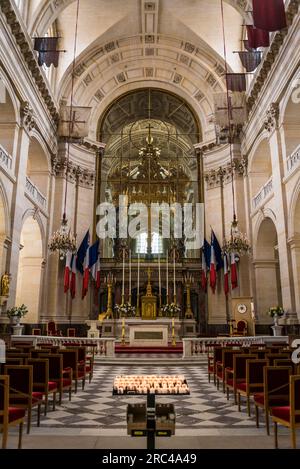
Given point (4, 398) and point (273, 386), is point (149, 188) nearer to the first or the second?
point (273, 386)

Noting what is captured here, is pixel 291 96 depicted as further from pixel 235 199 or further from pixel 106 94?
pixel 106 94

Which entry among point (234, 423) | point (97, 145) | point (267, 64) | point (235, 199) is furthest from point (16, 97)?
point (234, 423)

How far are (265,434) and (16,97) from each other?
45.9 feet

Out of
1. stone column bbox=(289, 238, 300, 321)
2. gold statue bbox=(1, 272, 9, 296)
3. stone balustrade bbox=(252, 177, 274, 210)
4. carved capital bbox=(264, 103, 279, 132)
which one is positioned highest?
carved capital bbox=(264, 103, 279, 132)

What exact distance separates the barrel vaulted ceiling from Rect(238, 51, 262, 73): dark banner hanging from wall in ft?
7.11

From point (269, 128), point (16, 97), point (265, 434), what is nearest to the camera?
point (265, 434)

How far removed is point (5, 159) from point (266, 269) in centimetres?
1242

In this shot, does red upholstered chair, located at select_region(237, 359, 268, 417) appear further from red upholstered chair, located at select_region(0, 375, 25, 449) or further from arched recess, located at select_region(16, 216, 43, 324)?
arched recess, located at select_region(16, 216, 43, 324)

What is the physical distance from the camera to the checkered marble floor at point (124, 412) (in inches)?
194

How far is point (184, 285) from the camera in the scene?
20562mm

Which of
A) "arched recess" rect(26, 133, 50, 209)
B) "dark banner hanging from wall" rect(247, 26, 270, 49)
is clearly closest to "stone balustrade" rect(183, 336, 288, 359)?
"dark banner hanging from wall" rect(247, 26, 270, 49)

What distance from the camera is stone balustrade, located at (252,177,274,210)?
53.1ft

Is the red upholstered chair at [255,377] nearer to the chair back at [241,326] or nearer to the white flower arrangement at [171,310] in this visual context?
the chair back at [241,326]

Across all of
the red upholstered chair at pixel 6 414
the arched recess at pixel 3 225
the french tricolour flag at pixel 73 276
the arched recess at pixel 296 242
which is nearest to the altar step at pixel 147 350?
the arched recess at pixel 296 242
